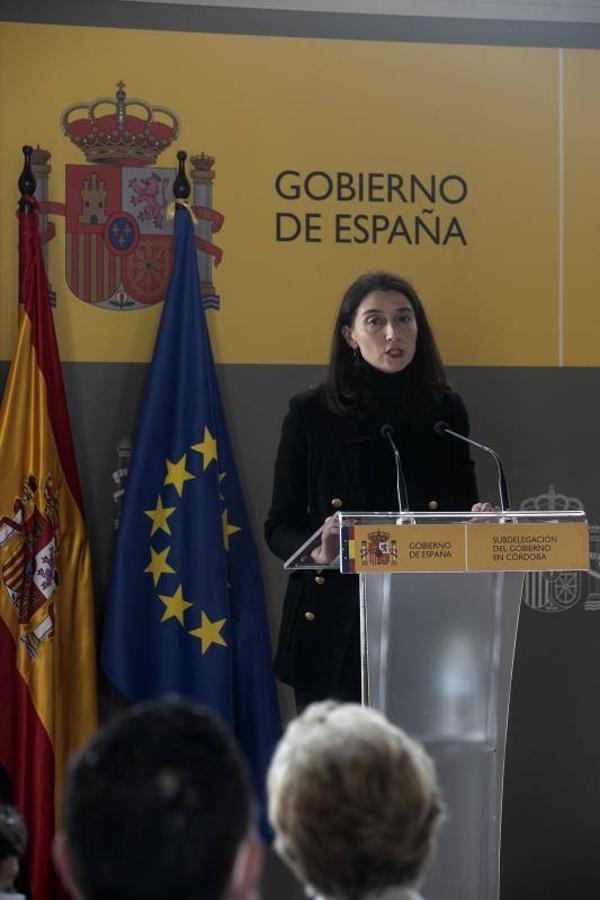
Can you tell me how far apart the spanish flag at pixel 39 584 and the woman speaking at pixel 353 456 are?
77cm

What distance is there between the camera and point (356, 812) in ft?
5.25

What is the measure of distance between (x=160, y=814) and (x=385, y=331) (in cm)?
269

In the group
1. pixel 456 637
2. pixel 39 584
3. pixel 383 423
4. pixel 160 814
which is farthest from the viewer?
pixel 39 584

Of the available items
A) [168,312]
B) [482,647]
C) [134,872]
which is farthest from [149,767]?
[168,312]

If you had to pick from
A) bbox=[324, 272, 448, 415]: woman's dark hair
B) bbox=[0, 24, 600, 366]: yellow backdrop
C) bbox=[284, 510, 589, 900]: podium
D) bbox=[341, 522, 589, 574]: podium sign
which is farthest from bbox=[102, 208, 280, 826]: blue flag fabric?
bbox=[341, 522, 589, 574]: podium sign

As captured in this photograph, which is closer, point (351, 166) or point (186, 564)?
point (186, 564)

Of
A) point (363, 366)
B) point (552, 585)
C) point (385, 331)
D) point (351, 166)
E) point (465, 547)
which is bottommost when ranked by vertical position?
point (552, 585)

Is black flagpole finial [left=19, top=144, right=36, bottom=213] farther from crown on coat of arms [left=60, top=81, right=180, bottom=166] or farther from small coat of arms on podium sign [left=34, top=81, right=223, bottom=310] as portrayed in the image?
crown on coat of arms [left=60, top=81, right=180, bottom=166]

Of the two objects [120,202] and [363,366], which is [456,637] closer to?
[363,366]

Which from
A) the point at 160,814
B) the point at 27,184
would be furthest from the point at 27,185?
the point at 160,814

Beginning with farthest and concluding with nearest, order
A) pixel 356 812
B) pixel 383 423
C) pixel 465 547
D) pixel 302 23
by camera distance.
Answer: pixel 302 23, pixel 383 423, pixel 465 547, pixel 356 812

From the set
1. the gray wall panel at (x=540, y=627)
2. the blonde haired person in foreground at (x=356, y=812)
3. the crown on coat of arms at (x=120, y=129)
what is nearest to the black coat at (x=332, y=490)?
the gray wall panel at (x=540, y=627)

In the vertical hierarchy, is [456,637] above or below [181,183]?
below

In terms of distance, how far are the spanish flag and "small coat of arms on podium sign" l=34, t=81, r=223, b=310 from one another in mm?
167
